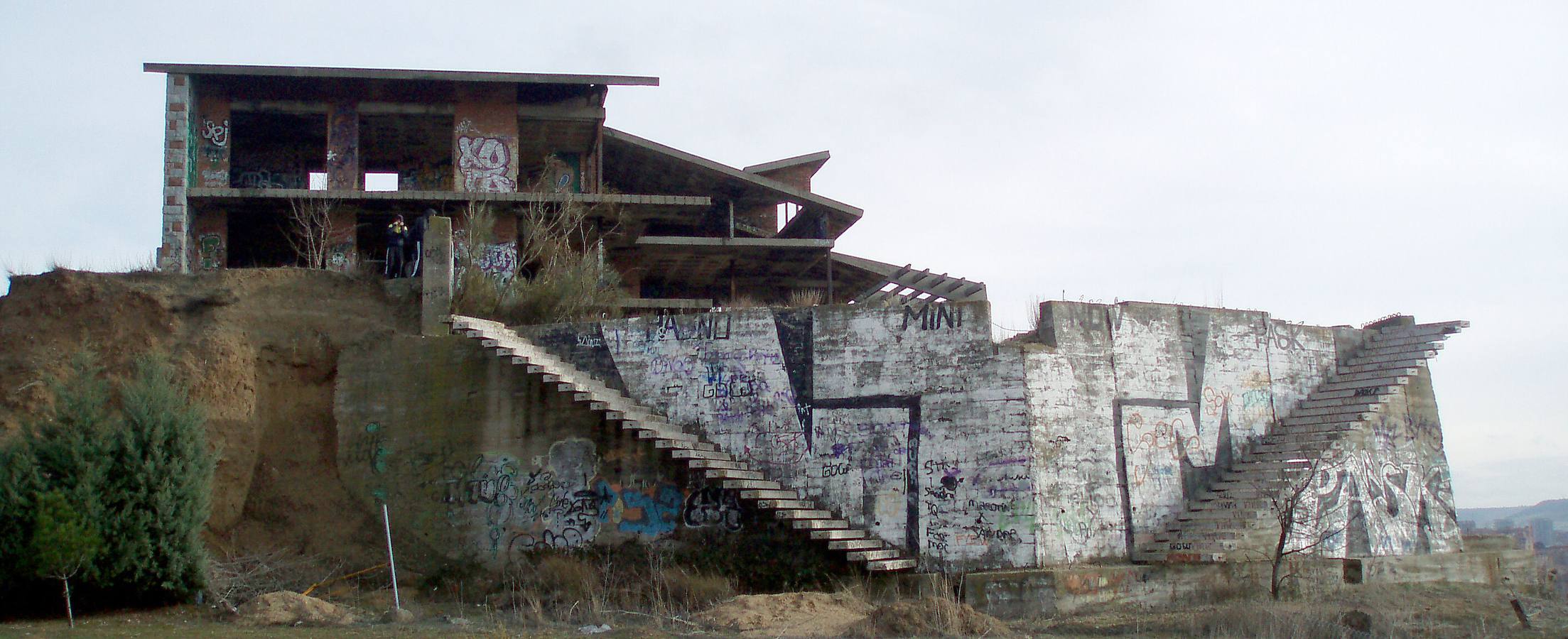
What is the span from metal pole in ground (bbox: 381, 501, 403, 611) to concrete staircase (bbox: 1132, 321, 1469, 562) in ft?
33.9

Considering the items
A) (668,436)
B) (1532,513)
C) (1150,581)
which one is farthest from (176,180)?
(1532,513)

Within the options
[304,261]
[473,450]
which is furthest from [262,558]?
[304,261]

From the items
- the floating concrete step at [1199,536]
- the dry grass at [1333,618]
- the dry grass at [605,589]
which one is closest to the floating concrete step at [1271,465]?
the floating concrete step at [1199,536]

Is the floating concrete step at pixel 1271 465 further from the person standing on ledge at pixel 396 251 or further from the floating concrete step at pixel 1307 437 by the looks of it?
the person standing on ledge at pixel 396 251

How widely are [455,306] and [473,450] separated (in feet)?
9.38

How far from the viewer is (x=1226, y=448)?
63.5 ft

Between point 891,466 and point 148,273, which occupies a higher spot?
point 148,273

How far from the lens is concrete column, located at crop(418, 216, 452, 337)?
776 inches

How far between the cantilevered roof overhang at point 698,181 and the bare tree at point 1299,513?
46.5 feet

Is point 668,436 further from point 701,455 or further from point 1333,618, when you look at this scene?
point 1333,618

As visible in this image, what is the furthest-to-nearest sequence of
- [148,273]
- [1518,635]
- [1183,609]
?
[148,273]
[1183,609]
[1518,635]

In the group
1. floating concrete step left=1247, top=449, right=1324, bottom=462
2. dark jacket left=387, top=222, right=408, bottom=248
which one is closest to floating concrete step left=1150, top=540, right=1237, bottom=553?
floating concrete step left=1247, top=449, right=1324, bottom=462

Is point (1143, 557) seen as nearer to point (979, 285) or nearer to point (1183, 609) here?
point (1183, 609)

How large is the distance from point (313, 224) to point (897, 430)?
598 inches
